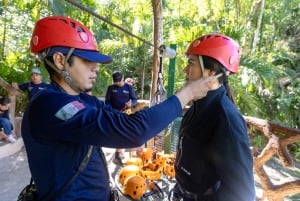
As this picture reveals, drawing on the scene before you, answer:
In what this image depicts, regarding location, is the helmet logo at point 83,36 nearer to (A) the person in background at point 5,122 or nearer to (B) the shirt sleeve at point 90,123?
(B) the shirt sleeve at point 90,123

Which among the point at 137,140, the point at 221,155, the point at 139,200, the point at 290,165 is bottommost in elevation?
the point at 139,200

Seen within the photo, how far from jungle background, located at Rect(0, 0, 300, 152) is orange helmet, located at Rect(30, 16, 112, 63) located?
17.5 feet

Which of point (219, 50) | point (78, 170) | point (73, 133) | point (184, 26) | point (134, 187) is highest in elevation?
point (184, 26)

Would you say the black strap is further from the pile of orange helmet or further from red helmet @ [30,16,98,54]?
the pile of orange helmet

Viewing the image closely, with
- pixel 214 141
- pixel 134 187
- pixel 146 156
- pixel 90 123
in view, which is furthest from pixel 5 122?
pixel 90 123

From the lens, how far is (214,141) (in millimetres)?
1483

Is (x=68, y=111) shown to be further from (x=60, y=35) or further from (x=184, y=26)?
(x=184, y=26)

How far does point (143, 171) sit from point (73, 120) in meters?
2.92

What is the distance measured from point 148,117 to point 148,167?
10.1 feet

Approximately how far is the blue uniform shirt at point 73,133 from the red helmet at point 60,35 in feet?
0.61

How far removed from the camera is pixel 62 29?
128 centimetres

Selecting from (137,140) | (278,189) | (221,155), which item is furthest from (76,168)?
(278,189)

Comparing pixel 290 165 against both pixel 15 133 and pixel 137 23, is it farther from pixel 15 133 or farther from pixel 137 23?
pixel 137 23

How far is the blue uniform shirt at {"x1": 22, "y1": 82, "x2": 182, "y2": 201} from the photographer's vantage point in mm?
1058
